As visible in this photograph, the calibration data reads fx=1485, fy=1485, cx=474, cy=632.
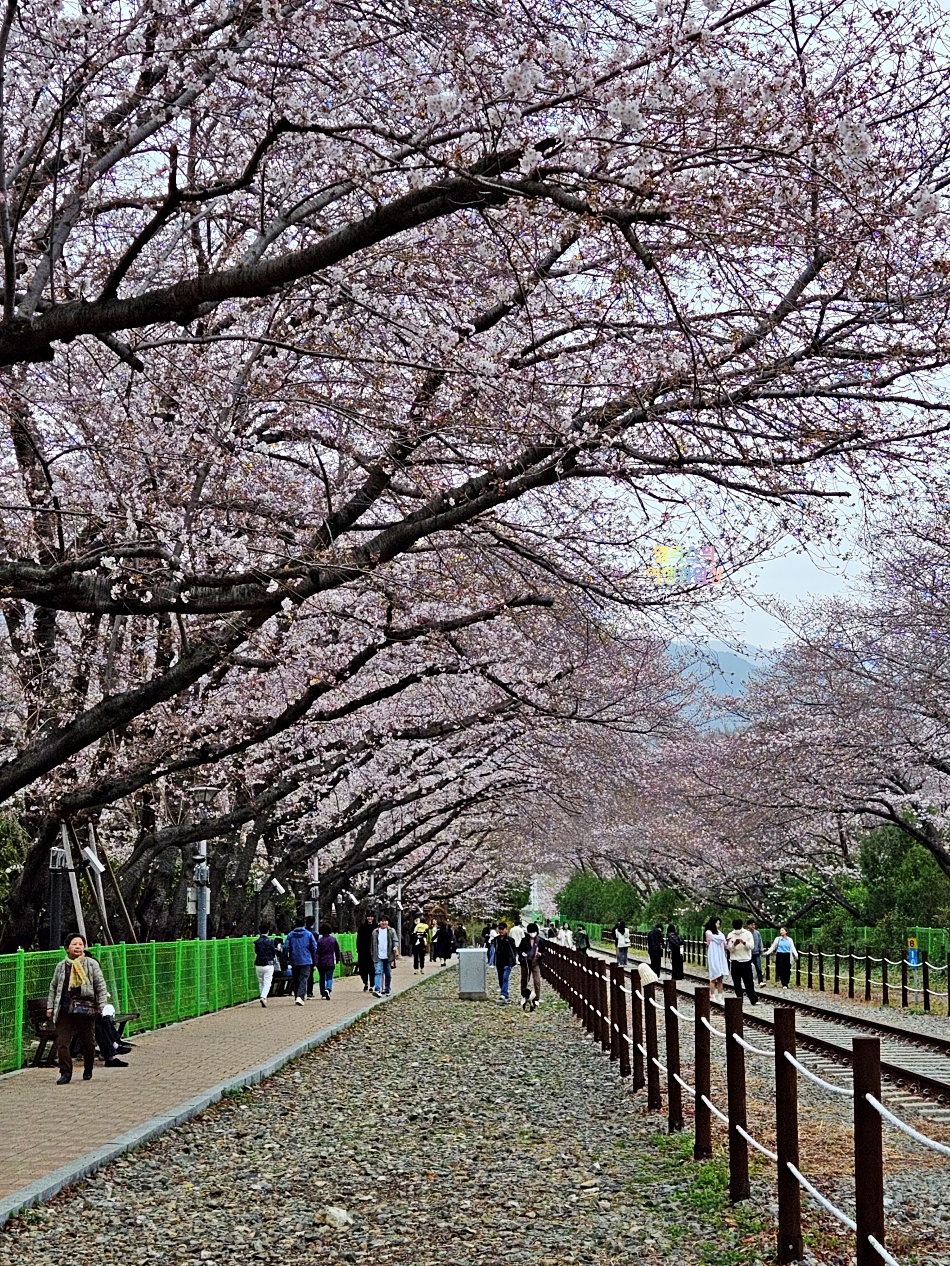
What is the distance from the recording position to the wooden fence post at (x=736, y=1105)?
338 inches

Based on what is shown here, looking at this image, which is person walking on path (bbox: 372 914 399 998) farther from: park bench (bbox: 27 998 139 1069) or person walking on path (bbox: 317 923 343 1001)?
park bench (bbox: 27 998 139 1069)

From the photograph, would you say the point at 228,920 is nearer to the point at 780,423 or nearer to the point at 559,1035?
the point at 559,1035

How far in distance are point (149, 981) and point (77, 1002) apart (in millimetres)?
7443

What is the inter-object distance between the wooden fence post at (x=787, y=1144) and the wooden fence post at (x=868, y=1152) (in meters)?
1.13

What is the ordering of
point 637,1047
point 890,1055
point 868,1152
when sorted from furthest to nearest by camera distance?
point 890,1055
point 637,1047
point 868,1152

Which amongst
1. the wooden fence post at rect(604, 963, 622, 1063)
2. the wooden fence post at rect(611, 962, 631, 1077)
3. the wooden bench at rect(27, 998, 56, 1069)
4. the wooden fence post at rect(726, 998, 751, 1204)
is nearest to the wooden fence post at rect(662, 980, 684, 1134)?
the wooden fence post at rect(726, 998, 751, 1204)

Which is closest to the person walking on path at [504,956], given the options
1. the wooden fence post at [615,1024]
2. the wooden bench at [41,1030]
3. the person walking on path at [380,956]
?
the person walking on path at [380,956]

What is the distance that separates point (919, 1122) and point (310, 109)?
972 cm

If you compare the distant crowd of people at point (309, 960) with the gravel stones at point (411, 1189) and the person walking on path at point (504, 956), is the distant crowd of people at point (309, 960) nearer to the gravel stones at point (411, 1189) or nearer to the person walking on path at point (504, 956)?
the person walking on path at point (504, 956)

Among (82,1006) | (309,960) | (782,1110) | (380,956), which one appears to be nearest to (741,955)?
(309,960)

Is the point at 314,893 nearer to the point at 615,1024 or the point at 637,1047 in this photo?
the point at 615,1024

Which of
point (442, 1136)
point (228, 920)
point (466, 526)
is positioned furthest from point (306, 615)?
point (228, 920)

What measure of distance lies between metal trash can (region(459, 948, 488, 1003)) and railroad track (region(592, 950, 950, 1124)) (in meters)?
7.31

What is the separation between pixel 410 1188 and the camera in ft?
32.1
